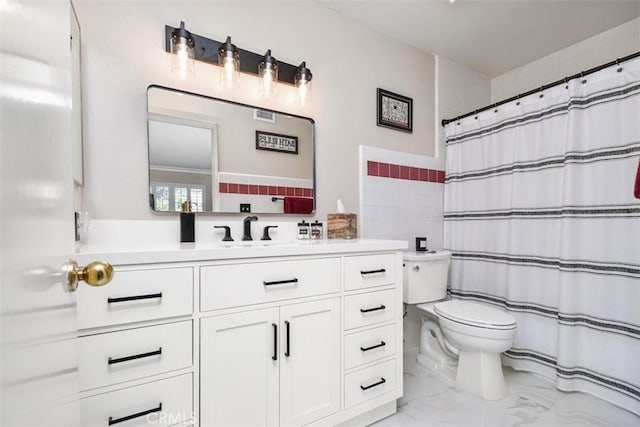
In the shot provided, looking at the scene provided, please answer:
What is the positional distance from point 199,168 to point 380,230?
4.14 feet

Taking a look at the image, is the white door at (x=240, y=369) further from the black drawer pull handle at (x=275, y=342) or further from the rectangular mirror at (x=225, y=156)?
the rectangular mirror at (x=225, y=156)

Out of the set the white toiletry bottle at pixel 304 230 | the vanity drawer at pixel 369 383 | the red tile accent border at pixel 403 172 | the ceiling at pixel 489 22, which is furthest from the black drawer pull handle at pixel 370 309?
the ceiling at pixel 489 22

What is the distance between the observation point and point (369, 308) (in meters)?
1.48

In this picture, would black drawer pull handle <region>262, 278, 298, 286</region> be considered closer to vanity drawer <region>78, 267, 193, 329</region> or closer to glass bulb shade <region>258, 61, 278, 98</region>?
vanity drawer <region>78, 267, 193, 329</region>

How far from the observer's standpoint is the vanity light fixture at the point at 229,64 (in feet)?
5.29

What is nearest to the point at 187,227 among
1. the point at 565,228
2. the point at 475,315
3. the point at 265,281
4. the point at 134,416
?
the point at 265,281

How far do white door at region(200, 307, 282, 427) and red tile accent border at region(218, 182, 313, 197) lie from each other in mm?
757

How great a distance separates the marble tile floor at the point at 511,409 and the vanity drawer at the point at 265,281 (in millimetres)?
831

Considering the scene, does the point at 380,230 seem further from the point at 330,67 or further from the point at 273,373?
the point at 273,373

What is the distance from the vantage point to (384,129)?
7.57 feet

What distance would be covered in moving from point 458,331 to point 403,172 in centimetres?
115

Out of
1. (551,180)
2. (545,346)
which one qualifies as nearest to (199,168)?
(551,180)

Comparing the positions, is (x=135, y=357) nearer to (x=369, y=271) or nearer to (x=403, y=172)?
(x=369, y=271)

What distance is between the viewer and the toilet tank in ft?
6.73
